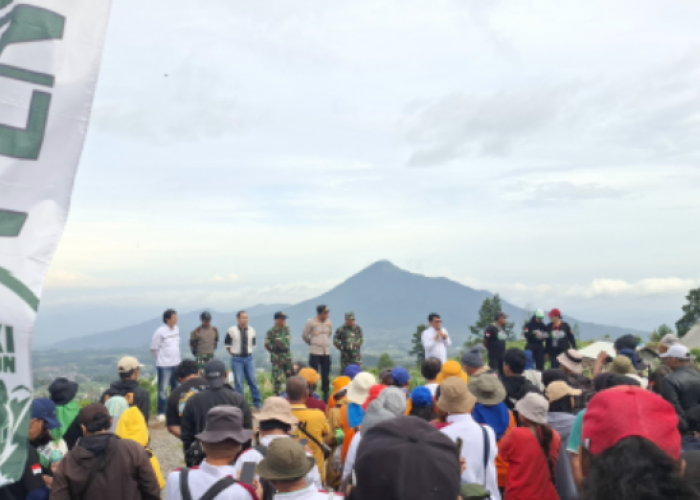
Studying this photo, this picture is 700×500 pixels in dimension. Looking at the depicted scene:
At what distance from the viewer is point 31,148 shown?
9.84 feet

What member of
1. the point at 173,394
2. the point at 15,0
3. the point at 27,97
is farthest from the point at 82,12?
the point at 173,394

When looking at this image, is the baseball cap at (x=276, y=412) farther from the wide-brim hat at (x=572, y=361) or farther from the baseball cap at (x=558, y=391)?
the wide-brim hat at (x=572, y=361)

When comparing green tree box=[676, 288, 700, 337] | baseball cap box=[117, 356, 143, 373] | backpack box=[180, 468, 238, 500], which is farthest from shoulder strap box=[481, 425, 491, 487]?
green tree box=[676, 288, 700, 337]

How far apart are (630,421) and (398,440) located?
0.90m

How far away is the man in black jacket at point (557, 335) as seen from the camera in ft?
40.9

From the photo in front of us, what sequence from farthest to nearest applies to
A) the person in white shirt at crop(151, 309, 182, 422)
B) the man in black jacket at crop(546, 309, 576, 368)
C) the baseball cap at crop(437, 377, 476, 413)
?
the man in black jacket at crop(546, 309, 576, 368), the person in white shirt at crop(151, 309, 182, 422), the baseball cap at crop(437, 377, 476, 413)

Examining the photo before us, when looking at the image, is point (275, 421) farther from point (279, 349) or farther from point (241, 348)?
point (279, 349)

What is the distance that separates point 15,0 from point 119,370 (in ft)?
15.6

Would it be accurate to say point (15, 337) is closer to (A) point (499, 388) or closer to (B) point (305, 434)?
(B) point (305, 434)

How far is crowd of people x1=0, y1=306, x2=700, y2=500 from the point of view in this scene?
73.0 inches

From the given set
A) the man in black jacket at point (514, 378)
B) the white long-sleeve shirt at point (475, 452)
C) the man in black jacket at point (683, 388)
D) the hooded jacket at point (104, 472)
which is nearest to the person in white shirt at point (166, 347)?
the hooded jacket at point (104, 472)

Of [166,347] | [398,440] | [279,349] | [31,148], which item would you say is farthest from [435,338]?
[398,440]

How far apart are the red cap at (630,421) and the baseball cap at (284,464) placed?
2.00 m

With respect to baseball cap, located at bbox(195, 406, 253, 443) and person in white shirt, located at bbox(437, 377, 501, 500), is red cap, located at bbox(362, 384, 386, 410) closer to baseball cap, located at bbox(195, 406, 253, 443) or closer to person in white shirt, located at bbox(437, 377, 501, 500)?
person in white shirt, located at bbox(437, 377, 501, 500)
